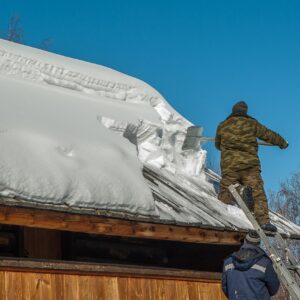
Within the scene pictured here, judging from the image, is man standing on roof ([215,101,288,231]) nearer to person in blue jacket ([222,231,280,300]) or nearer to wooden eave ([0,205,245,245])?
wooden eave ([0,205,245,245])

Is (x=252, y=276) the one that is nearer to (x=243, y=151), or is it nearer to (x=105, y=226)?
(x=105, y=226)

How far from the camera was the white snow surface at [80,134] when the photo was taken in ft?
21.5

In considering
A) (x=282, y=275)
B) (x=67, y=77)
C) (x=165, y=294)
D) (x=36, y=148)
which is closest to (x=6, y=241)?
(x=36, y=148)

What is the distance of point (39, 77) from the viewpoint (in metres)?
10.0

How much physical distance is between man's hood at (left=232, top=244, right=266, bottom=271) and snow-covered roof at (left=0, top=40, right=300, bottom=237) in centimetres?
145

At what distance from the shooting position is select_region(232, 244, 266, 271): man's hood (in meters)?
5.66

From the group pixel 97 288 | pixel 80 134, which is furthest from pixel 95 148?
pixel 97 288

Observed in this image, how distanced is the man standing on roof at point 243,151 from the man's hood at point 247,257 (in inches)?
95.6

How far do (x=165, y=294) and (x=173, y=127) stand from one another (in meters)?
3.48

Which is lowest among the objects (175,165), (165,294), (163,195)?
(165,294)

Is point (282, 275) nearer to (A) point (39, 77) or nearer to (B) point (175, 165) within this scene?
(B) point (175, 165)

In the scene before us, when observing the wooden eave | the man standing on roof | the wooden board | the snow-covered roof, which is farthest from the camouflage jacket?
the wooden board

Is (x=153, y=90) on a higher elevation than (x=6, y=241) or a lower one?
higher

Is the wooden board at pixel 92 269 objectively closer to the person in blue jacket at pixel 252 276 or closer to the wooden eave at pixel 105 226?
the wooden eave at pixel 105 226
